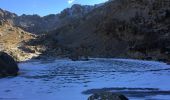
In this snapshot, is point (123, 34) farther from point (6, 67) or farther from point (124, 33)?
point (6, 67)

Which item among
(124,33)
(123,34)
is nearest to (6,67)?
(123,34)

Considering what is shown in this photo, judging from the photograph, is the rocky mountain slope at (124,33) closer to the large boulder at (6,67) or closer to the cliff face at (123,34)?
the cliff face at (123,34)

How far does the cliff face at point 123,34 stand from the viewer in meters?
58.2

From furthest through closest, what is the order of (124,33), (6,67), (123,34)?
(124,33), (123,34), (6,67)

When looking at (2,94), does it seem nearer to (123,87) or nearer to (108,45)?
(123,87)

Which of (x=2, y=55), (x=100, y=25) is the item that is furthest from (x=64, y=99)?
(x=100, y=25)

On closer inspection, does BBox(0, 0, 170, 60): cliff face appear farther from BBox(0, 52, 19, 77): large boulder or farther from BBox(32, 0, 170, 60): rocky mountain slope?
BBox(0, 52, 19, 77): large boulder

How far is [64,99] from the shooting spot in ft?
48.1

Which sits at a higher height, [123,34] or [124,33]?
[124,33]

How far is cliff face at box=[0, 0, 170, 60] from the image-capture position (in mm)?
58188

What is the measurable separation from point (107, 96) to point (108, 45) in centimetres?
6569

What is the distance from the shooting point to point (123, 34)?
76.7 metres

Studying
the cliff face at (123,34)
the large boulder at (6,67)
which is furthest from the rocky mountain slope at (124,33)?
the large boulder at (6,67)

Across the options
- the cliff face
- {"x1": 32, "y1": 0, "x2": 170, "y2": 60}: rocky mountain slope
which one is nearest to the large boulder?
{"x1": 32, "y1": 0, "x2": 170, "y2": 60}: rocky mountain slope
